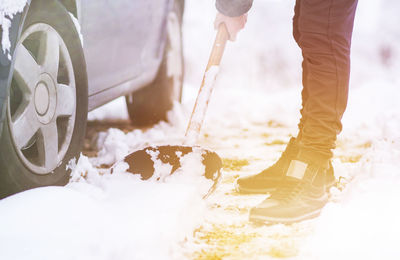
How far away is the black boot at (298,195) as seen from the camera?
212 cm

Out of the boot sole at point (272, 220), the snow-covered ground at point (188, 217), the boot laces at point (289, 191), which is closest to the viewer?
the snow-covered ground at point (188, 217)

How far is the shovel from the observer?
2.28 metres

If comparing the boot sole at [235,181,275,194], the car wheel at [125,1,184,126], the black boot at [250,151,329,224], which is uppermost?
the car wheel at [125,1,184,126]

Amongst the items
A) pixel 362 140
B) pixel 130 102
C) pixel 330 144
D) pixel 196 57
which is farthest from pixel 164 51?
pixel 196 57

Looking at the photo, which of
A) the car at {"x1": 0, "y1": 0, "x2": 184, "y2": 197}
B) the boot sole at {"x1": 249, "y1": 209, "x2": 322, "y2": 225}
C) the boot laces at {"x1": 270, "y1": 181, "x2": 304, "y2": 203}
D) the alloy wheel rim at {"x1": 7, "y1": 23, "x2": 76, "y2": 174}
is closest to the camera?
the car at {"x1": 0, "y1": 0, "x2": 184, "y2": 197}

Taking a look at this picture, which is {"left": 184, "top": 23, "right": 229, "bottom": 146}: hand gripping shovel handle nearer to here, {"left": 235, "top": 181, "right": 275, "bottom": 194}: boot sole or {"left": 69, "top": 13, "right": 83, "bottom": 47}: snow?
{"left": 235, "top": 181, "right": 275, "bottom": 194}: boot sole

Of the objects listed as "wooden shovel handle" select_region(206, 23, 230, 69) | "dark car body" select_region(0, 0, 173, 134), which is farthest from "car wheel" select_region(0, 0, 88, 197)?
"wooden shovel handle" select_region(206, 23, 230, 69)

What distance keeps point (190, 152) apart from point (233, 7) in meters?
0.66

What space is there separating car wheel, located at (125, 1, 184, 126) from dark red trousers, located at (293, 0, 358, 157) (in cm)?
202

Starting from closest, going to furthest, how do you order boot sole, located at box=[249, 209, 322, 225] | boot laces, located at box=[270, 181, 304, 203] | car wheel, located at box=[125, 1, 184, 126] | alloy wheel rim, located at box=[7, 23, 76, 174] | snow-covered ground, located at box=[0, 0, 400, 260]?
snow-covered ground, located at box=[0, 0, 400, 260] → alloy wheel rim, located at box=[7, 23, 76, 174] → boot sole, located at box=[249, 209, 322, 225] → boot laces, located at box=[270, 181, 304, 203] → car wheel, located at box=[125, 1, 184, 126]

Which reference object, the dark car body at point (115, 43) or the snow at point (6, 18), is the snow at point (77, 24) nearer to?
the dark car body at point (115, 43)

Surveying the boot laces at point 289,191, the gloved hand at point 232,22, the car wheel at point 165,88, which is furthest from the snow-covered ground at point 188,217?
the gloved hand at point 232,22

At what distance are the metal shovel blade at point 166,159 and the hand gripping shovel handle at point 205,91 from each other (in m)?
0.11

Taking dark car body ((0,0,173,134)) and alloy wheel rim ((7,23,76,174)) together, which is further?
dark car body ((0,0,173,134))
